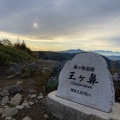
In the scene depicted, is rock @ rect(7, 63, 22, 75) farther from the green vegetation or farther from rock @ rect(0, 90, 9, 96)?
rock @ rect(0, 90, 9, 96)

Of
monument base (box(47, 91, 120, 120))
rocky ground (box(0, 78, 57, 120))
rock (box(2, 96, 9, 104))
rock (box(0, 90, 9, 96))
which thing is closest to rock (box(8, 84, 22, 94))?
rocky ground (box(0, 78, 57, 120))

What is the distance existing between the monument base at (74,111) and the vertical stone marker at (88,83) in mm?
121

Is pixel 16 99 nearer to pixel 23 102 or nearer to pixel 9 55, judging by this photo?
pixel 23 102

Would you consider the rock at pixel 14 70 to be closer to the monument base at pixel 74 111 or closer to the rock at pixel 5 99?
the rock at pixel 5 99

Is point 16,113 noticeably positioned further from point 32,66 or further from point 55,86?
point 32,66

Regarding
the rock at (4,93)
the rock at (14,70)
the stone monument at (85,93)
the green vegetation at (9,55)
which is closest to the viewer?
the stone monument at (85,93)

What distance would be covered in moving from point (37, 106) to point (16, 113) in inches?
20.7

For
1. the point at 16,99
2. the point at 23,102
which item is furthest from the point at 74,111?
the point at 16,99

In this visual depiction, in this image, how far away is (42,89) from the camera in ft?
24.3

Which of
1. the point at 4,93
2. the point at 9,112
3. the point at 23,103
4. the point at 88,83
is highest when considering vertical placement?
the point at 88,83

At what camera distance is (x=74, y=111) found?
5.23 m

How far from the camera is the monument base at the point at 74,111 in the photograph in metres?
4.88

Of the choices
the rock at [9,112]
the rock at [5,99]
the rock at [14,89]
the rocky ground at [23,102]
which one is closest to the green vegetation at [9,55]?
the rocky ground at [23,102]

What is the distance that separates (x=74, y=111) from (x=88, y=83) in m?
0.62
